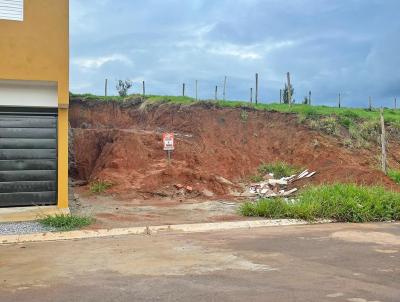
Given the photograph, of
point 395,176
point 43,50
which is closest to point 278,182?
point 395,176

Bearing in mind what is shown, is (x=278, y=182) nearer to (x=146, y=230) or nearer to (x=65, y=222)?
(x=146, y=230)

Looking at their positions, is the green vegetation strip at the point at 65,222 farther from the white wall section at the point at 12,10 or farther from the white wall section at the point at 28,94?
the white wall section at the point at 12,10

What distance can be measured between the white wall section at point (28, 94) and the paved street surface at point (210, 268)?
195 inches

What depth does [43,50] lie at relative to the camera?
13820mm

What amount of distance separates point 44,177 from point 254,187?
909 cm

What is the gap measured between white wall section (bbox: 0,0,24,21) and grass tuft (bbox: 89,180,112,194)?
7549 millimetres

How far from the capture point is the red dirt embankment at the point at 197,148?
20.1 metres

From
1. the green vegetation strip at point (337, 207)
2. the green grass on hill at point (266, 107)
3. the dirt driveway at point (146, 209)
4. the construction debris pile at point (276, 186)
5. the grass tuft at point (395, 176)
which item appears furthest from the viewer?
the green grass on hill at point (266, 107)

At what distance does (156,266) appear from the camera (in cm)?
828

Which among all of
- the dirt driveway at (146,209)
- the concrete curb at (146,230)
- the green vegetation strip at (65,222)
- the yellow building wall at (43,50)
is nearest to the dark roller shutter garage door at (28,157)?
the yellow building wall at (43,50)

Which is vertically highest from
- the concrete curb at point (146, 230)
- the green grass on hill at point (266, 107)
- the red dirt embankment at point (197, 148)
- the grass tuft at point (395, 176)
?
the green grass on hill at point (266, 107)

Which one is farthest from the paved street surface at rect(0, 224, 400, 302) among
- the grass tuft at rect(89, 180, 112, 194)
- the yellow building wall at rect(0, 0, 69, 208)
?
the grass tuft at rect(89, 180, 112, 194)

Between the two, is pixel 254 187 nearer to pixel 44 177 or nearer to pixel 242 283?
pixel 44 177

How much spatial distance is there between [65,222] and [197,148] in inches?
466
